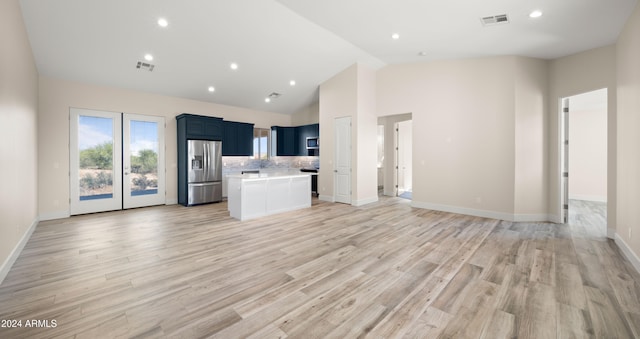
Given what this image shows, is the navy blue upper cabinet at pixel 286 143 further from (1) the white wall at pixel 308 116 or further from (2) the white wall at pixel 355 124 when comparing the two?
(2) the white wall at pixel 355 124

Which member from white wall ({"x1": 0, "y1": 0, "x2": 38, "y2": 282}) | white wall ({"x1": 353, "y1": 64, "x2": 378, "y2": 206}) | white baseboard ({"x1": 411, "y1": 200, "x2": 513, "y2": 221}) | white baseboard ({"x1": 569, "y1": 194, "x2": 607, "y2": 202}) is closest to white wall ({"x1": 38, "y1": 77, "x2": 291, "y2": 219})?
white wall ({"x1": 0, "y1": 0, "x2": 38, "y2": 282})

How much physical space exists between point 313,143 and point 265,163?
6.51 ft

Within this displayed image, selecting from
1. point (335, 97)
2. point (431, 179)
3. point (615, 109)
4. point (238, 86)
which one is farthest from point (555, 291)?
point (238, 86)

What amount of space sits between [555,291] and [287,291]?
8.49 ft

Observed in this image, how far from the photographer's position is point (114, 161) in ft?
19.9

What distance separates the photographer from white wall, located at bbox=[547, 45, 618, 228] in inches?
160

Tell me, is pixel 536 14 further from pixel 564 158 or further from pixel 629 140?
pixel 564 158

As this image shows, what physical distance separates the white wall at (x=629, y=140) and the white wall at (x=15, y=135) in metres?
7.13

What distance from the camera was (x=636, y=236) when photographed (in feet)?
9.81

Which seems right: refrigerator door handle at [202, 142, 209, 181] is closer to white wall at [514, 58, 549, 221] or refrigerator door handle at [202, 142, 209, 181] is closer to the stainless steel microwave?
the stainless steel microwave

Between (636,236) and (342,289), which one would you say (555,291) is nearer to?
(636,236)

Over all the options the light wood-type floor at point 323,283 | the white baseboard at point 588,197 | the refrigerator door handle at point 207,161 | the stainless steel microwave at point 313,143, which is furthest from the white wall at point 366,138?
the white baseboard at point 588,197

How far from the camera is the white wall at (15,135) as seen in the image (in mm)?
2756

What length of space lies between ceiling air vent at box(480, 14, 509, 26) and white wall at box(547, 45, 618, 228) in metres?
2.04
